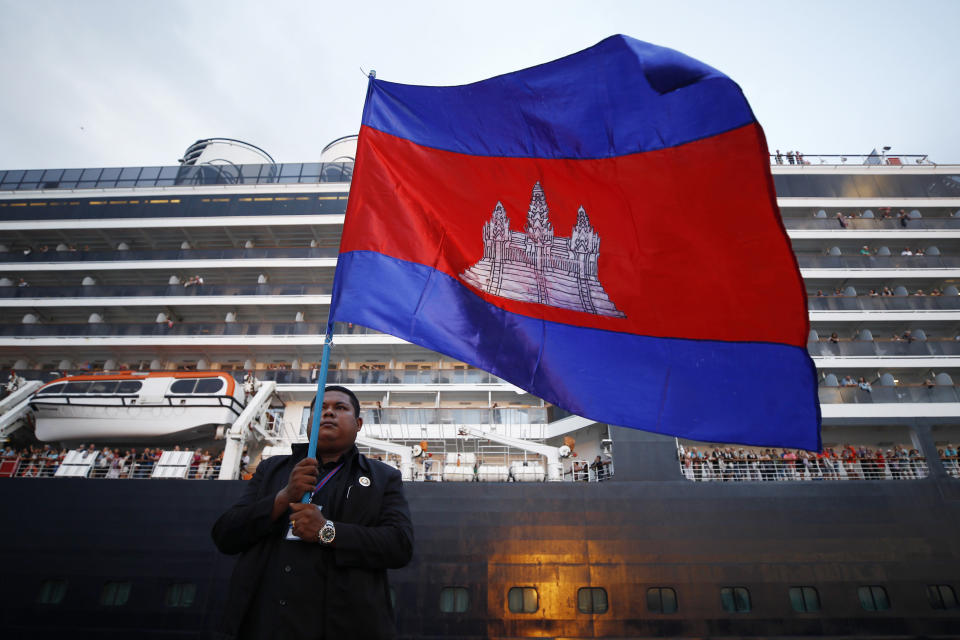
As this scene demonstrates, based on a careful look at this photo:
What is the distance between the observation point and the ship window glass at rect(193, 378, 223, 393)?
13.9 meters

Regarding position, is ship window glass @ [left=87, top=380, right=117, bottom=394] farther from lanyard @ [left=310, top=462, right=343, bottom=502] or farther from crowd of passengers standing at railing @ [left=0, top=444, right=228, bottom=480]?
lanyard @ [left=310, top=462, right=343, bottom=502]

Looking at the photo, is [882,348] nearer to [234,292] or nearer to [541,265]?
[541,265]

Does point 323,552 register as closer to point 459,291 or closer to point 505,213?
point 459,291

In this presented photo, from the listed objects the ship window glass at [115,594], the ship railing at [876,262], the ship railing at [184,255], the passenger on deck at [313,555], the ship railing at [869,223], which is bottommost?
the ship window glass at [115,594]

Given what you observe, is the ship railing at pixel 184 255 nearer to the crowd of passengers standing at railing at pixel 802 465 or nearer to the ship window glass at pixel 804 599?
the crowd of passengers standing at railing at pixel 802 465

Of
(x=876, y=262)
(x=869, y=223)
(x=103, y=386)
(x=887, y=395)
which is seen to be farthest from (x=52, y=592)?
(x=869, y=223)

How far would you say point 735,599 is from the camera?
9.22 m

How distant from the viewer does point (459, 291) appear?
4254 millimetres

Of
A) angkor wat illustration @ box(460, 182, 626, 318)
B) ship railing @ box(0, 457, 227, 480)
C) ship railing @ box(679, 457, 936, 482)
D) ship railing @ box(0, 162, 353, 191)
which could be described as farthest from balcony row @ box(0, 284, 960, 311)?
angkor wat illustration @ box(460, 182, 626, 318)

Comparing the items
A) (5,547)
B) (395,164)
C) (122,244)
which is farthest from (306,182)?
(395,164)

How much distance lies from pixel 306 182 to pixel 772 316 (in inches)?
773

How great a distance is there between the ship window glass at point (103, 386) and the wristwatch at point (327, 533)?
14.5 m

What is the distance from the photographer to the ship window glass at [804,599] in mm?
9266

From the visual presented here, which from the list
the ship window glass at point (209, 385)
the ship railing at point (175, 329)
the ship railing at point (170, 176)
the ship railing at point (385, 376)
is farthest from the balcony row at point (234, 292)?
the ship railing at point (170, 176)
